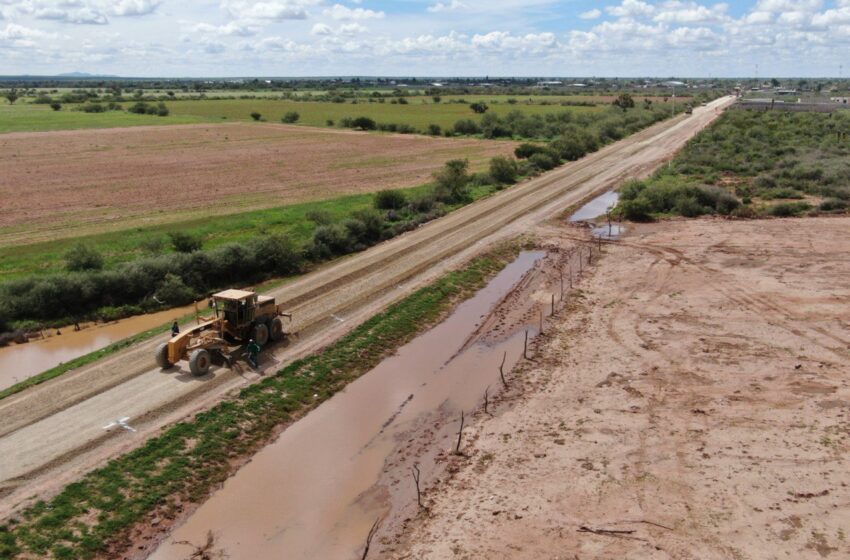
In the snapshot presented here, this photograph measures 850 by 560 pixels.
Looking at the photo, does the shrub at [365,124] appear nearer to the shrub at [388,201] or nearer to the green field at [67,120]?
the green field at [67,120]

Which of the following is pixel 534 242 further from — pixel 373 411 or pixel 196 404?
pixel 196 404

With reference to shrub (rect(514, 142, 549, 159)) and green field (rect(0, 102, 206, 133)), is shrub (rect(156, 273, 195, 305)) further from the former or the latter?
green field (rect(0, 102, 206, 133))

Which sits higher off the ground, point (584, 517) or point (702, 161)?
point (702, 161)

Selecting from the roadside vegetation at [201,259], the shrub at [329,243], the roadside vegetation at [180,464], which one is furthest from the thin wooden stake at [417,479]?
the shrub at [329,243]

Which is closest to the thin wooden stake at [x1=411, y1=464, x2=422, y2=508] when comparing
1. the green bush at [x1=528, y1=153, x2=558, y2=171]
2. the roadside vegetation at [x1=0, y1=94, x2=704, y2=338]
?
the roadside vegetation at [x1=0, y1=94, x2=704, y2=338]

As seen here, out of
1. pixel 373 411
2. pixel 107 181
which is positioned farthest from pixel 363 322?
pixel 107 181
